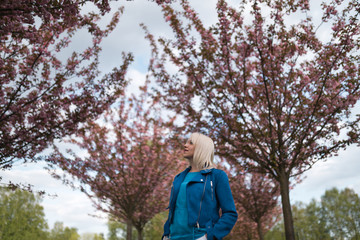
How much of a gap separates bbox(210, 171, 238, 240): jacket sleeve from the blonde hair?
0.23m

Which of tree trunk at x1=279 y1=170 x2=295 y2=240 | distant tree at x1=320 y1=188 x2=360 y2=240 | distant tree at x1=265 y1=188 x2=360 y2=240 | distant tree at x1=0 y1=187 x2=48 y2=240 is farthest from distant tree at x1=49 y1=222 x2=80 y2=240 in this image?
tree trunk at x1=279 y1=170 x2=295 y2=240

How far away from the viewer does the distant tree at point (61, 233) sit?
45728 millimetres

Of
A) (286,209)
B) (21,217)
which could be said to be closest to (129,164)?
(286,209)

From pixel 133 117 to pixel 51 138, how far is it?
27.3 ft

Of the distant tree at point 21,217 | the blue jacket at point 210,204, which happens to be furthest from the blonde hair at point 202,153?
the distant tree at point 21,217

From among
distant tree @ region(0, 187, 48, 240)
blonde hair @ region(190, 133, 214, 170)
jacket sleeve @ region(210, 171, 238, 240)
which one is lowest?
jacket sleeve @ region(210, 171, 238, 240)

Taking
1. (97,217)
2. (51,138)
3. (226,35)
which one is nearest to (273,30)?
(226,35)

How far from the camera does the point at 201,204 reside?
2.81 metres

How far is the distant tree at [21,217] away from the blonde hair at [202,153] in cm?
3389

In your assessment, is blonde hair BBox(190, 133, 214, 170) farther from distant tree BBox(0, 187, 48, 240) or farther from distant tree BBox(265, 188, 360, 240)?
distant tree BBox(265, 188, 360, 240)

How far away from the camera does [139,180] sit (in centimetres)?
1339

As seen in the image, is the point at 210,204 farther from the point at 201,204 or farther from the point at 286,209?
the point at 286,209

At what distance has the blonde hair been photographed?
10.3ft

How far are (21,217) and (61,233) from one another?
14.9 m
